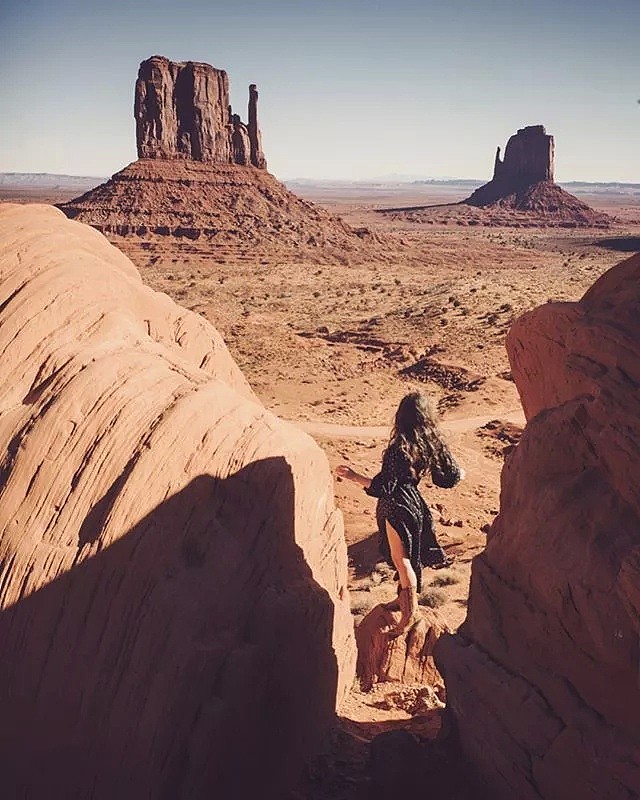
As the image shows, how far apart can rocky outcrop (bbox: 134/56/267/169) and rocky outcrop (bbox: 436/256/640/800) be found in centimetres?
7852

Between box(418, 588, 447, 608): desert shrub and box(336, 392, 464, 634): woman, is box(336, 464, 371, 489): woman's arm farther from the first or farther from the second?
box(418, 588, 447, 608): desert shrub

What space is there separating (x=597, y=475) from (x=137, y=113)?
7995cm

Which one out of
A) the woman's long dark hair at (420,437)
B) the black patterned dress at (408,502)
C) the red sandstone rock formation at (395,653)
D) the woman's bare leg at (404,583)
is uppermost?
the woman's long dark hair at (420,437)

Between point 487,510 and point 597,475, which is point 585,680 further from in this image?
point 487,510

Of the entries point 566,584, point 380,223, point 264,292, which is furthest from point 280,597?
point 380,223

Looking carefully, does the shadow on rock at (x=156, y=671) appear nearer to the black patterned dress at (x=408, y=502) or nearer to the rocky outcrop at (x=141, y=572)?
the rocky outcrop at (x=141, y=572)

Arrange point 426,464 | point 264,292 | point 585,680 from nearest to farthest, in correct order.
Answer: point 585,680 → point 426,464 → point 264,292

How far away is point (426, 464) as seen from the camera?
6.85 meters

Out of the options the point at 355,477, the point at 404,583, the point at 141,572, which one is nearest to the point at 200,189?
the point at 355,477

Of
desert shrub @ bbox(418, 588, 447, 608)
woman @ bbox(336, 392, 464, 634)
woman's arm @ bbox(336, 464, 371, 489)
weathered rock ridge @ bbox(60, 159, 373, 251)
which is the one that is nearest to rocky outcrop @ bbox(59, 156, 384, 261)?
weathered rock ridge @ bbox(60, 159, 373, 251)

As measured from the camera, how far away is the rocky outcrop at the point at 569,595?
4812mm

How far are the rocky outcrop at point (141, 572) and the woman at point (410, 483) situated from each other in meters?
0.74

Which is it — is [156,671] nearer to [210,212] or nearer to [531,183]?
[210,212]

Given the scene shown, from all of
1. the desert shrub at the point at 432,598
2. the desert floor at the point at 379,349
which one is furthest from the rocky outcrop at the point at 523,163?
the desert shrub at the point at 432,598
